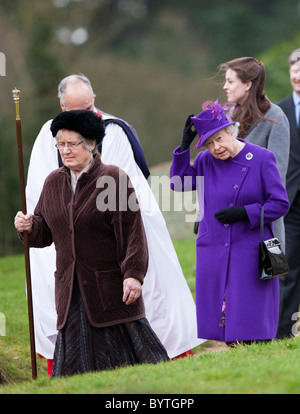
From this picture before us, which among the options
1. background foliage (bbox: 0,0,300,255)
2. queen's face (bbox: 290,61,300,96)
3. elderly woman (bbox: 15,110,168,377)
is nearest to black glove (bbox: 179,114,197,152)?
elderly woman (bbox: 15,110,168,377)

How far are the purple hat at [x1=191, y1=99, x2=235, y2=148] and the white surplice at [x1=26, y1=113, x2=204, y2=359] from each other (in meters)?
1.33

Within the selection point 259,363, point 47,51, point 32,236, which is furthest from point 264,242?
point 47,51

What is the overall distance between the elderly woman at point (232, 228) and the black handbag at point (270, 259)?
7 cm

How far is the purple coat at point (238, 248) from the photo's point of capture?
18.7 ft

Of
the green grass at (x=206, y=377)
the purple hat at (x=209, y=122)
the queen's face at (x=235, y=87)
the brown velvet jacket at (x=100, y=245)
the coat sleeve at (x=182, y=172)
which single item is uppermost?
the queen's face at (x=235, y=87)

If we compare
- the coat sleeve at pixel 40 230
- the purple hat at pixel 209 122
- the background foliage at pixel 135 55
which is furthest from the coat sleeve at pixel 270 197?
the background foliage at pixel 135 55

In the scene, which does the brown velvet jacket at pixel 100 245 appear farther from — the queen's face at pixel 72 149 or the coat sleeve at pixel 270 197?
the coat sleeve at pixel 270 197

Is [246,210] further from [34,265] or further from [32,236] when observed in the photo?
[34,265]

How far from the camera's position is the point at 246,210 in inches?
221

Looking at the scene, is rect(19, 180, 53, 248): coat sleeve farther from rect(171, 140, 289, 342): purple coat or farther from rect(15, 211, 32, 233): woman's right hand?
rect(171, 140, 289, 342): purple coat

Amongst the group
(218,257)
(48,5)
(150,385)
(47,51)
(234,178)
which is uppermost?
(48,5)

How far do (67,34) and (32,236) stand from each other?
2235 cm

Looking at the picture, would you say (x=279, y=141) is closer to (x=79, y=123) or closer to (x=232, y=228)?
(x=232, y=228)

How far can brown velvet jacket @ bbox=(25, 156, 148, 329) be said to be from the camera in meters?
5.26
